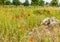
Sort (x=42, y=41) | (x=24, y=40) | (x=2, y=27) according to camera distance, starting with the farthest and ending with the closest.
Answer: (x=2, y=27) < (x=42, y=41) < (x=24, y=40)

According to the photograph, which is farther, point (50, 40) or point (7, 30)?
point (7, 30)

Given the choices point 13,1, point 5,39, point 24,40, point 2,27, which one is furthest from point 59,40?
point 13,1

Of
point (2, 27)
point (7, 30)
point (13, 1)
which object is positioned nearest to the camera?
point (7, 30)

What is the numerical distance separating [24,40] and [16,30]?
0.88 m

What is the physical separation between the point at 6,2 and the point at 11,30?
28.4 m

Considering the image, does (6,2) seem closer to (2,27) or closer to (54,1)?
(54,1)

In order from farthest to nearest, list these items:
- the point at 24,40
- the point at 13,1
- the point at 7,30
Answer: the point at 13,1
the point at 7,30
the point at 24,40

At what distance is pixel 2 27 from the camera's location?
4176 millimetres

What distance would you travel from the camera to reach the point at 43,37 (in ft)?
10.9

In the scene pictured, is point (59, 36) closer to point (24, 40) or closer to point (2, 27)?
point (24, 40)

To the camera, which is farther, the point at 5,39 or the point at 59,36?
the point at 59,36

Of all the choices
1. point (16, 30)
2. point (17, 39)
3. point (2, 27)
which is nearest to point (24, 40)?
point (17, 39)

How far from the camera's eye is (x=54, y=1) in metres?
34.7

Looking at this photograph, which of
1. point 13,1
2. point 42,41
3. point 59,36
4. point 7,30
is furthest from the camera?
point 13,1
